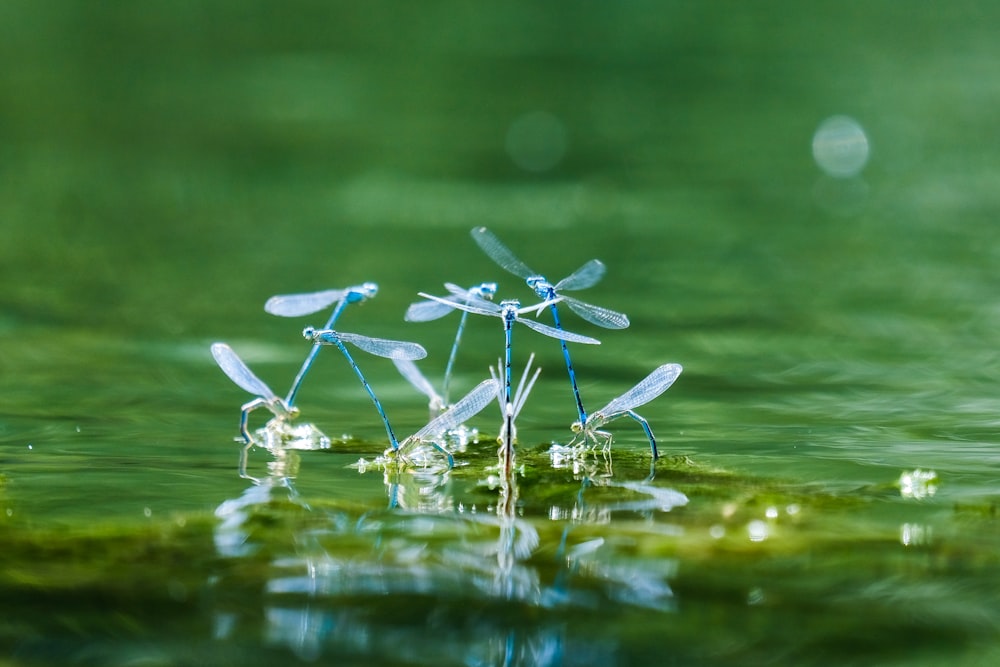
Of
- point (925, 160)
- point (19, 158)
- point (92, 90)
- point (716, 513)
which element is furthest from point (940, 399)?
point (92, 90)

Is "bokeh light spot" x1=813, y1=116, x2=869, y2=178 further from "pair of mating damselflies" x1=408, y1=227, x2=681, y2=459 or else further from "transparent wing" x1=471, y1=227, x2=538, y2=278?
"pair of mating damselflies" x1=408, y1=227, x2=681, y2=459

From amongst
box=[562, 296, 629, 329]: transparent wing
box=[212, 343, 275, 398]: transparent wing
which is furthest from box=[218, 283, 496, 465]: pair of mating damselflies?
box=[562, 296, 629, 329]: transparent wing

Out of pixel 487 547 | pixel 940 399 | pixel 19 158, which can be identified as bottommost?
pixel 487 547

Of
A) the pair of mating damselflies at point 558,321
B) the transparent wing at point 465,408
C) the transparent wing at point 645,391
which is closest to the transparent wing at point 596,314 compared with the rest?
the pair of mating damselflies at point 558,321

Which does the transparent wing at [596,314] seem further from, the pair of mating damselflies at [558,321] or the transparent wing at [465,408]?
the transparent wing at [465,408]

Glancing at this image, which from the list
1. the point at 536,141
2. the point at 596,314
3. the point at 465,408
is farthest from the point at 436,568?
the point at 536,141

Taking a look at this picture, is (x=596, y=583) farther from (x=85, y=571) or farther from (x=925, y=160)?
(x=925, y=160)
